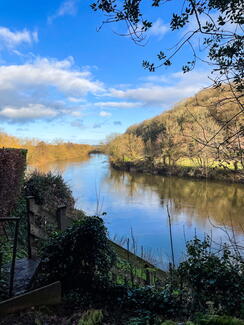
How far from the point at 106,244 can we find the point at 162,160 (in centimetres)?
3055

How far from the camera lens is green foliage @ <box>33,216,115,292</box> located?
3.63m

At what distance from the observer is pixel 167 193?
22.2 meters

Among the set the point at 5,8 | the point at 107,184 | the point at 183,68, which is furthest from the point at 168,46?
the point at 107,184

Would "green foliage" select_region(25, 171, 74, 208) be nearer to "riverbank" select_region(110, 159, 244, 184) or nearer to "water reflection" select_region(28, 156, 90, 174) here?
"water reflection" select_region(28, 156, 90, 174)

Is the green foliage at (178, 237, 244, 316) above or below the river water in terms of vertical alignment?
above

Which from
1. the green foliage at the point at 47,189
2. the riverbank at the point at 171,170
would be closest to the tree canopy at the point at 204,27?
the green foliage at the point at 47,189

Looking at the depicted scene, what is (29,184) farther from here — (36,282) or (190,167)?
(190,167)

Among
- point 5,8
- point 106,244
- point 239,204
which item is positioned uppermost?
point 5,8

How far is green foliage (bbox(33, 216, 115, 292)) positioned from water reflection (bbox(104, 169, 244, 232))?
9.28 m

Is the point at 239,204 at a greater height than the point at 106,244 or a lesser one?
lesser

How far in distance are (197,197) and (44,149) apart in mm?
21922

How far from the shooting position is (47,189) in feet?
31.8

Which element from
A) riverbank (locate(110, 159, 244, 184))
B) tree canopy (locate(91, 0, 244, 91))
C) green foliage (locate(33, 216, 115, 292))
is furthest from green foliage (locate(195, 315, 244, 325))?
riverbank (locate(110, 159, 244, 184))

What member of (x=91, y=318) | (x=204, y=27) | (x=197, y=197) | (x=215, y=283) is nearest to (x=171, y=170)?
(x=197, y=197)
